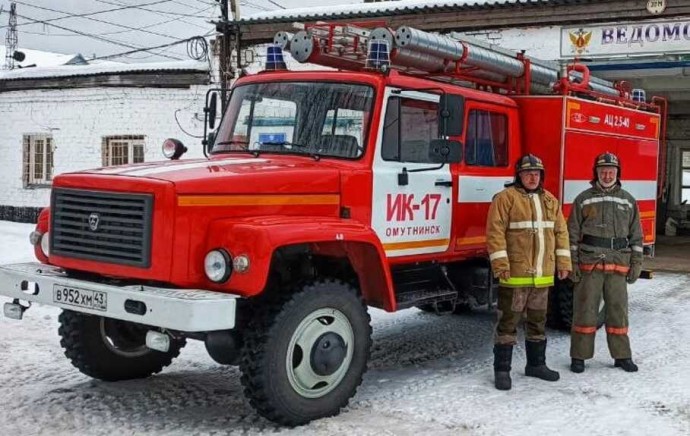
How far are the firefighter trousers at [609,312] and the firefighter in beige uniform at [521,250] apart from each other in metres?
0.50

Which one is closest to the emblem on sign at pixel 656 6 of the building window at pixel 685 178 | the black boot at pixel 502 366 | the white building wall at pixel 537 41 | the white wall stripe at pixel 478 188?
the white building wall at pixel 537 41

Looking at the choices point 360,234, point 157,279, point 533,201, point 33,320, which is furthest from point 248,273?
point 33,320

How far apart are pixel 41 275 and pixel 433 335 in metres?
3.97

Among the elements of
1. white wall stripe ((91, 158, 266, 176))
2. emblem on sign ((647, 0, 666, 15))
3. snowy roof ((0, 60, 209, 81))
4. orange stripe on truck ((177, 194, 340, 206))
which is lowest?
orange stripe on truck ((177, 194, 340, 206))

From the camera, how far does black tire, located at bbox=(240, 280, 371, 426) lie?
15.6 feet

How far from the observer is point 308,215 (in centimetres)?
525

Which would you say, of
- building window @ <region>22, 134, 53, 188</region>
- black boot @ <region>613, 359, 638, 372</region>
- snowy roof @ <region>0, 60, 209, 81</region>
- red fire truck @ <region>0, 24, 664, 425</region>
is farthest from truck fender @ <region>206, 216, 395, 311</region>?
building window @ <region>22, 134, 53, 188</region>

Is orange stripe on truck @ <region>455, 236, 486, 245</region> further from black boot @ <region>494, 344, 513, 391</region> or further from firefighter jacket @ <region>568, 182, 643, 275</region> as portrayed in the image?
black boot @ <region>494, 344, 513, 391</region>

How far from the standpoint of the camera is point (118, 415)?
17.0 ft

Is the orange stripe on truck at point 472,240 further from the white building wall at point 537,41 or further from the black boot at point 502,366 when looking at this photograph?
the white building wall at point 537,41

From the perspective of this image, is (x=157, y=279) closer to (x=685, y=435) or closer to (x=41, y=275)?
(x=41, y=275)

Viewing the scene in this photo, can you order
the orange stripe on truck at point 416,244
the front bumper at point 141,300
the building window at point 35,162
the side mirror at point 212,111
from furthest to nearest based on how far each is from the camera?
the building window at point 35,162 < the side mirror at point 212,111 < the orange stripe on truck at point 416,244 < the front bumper at point 141,300

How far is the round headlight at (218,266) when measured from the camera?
183 inches

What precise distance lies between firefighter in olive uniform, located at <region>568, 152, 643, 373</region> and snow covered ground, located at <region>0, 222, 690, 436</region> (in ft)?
0.81
